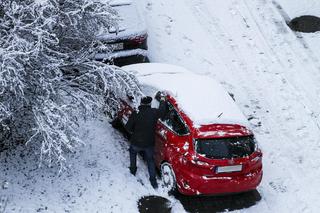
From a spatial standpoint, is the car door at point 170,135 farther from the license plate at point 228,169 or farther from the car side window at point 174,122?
the license plate at point 228,169

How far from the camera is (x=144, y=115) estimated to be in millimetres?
9492

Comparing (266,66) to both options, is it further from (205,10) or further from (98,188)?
(98,188)

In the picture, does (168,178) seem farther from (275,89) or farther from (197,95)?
(275,89)

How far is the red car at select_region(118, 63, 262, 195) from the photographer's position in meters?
9.22

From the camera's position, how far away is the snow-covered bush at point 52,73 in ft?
26.8

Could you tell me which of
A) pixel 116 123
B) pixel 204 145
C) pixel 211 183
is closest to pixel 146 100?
pixel 204 145

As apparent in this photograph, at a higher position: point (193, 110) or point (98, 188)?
point (193, 110)

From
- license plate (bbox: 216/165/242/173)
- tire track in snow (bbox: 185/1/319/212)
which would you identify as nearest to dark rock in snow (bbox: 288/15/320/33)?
tire track in snow (bbox: 185/1/319/212)

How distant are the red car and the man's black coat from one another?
13.7 inches

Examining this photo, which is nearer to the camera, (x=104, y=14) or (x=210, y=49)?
(x=104, y=14)

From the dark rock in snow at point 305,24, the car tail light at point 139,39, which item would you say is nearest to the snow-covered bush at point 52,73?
the car tail light at point 139,39

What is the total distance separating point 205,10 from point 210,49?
2216 millimetres

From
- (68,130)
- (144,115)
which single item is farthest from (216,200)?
(68,130)

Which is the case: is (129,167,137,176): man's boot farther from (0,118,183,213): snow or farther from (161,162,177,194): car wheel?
(161,162,177,194): car wheel
